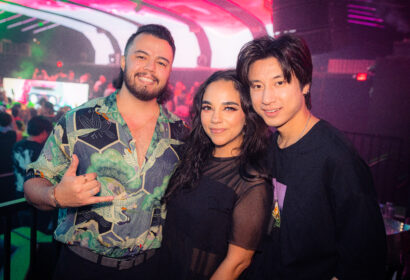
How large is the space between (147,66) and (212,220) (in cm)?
110

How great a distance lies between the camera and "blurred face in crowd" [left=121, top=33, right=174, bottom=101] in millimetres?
1764

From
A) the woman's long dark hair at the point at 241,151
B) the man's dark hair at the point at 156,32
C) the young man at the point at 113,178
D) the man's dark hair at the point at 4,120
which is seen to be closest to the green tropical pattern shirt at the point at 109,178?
the young man at the point at 113,178

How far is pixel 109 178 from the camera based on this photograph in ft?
5.17

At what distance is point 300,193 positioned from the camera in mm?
1279

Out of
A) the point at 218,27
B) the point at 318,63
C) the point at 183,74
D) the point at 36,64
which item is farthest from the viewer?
the point at 36,64

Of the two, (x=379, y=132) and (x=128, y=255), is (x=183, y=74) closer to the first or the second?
(x=379, y=132)

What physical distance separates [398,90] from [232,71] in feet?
19.2

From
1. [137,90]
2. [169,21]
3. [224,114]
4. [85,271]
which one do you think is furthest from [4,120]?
[169,21]

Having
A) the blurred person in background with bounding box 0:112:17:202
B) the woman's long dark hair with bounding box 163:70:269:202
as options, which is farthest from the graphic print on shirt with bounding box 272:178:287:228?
the blurred person in background with bounding box 0:112:17:202

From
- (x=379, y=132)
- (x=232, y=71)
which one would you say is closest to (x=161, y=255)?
(x=232, y=71)

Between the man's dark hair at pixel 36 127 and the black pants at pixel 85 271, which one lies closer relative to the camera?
the black pants at pixel 85 271

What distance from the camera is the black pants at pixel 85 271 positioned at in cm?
149

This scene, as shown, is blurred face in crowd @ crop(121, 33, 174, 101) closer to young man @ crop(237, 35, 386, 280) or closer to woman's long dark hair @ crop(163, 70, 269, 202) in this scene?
woman's long dark hair @ crop(163, 70, 269, 202)

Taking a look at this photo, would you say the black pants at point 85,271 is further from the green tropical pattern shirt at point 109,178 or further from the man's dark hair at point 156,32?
the man's dark hair at point 156,32
